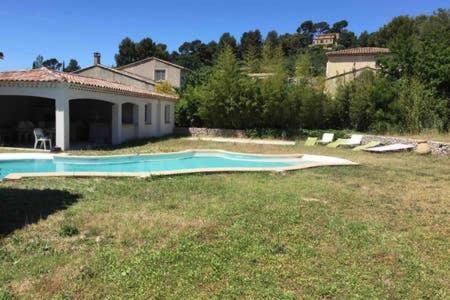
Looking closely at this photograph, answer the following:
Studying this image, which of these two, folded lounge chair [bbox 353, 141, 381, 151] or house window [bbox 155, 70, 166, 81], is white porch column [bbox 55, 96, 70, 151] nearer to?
folded lounge chair [bbox 353, 141, 381, 151]

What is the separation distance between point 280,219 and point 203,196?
2.11 m

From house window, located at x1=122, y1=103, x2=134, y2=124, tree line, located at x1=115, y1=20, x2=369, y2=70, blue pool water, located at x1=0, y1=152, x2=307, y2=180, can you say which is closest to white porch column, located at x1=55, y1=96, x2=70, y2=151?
blue pool water, located at x1=0, y1=152, x2=307, y2=180

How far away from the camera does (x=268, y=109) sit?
23.5m

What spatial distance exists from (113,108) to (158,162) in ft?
18.3

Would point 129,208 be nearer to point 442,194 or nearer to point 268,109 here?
point 442,194

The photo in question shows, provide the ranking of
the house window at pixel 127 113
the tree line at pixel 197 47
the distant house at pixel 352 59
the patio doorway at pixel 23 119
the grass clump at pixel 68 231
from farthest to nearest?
the tree line at pixel 197 47 < the distant house at pixel 352 59 < the house window at pixel 127 113 < the patio doorway at pixel 23 119 < the grass clump at pixel 68 231

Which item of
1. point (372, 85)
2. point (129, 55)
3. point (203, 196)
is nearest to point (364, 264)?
point (203, 196)

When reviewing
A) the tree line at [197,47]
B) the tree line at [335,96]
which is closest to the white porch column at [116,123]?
the tree line at [335,96]

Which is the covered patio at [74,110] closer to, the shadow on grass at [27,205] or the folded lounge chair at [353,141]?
the shadow on grass at [27,205]

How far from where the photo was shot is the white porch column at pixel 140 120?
2264 centimetres

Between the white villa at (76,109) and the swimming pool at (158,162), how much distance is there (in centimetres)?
227

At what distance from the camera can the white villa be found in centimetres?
1608

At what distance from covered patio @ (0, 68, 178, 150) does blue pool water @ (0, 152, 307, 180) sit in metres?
2.32

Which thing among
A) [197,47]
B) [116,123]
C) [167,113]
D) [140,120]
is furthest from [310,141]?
[197,47]
